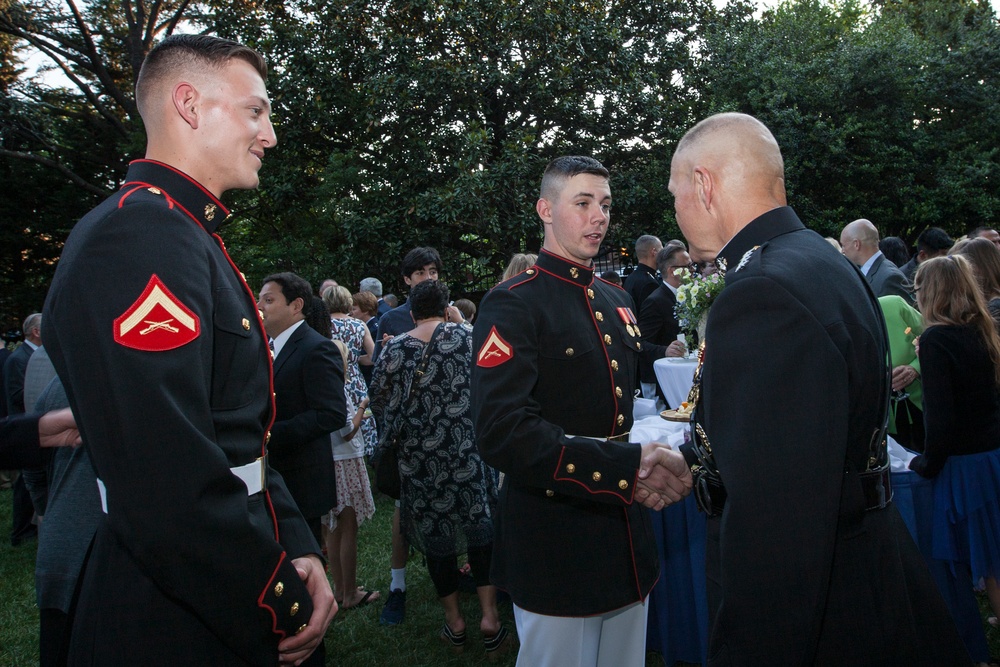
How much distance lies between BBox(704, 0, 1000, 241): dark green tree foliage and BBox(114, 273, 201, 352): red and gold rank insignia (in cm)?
1346

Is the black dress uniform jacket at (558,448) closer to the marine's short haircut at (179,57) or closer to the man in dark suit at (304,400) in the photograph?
the marine's short haircut at (179,57)

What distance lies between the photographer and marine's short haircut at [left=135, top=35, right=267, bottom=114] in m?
1.65

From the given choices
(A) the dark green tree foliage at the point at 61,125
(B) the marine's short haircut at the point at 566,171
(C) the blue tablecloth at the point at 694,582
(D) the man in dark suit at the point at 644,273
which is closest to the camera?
(B) the marine's short haircut at the point at 566,171

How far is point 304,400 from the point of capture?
157 inches

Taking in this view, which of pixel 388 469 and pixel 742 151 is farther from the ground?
pixel 742 151

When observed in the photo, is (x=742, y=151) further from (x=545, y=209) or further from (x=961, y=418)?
(x=961, y=418)

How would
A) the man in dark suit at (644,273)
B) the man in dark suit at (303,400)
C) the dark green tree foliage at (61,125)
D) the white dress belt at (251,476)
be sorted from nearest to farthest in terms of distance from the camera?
the white dress belt at (251,476)
the man in dark suit at (303,400)
the man in dark suit at (644,273)
the dark green tree foliage at (61,125)

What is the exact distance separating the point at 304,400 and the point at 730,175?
2.84m

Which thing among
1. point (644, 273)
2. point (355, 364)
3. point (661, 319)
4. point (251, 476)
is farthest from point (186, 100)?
point (644, 273)

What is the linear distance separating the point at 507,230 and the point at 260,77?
408 inches

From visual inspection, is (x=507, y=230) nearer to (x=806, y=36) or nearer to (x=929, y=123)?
(x=806, y=36)

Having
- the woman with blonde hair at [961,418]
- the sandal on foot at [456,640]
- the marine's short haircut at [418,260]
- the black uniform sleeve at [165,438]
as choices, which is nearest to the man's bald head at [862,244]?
the woman with blonde hair at [961,418]

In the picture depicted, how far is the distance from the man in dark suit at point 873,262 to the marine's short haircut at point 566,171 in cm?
409

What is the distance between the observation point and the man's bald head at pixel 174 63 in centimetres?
164
